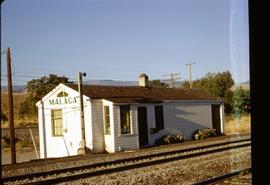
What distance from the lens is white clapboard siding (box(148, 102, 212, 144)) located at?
2847 centimetres

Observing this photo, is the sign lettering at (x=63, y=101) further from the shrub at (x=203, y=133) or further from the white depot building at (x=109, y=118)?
the shrub at (x=203, y=133)

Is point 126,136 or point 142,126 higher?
point 142,126

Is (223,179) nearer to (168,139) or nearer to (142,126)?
(142,126)

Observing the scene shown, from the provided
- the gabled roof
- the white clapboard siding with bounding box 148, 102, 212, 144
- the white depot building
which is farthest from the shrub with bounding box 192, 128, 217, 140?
the gabled roof

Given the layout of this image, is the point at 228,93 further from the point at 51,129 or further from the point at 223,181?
the point at 223,181

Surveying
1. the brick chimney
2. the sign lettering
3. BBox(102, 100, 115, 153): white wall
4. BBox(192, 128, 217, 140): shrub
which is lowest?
BBox(192, 128, 217, 140): shrub

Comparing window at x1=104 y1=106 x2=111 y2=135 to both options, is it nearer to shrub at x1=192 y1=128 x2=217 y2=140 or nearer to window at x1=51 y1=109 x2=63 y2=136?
window at x1=51 y1=109 x2=63 y2=136

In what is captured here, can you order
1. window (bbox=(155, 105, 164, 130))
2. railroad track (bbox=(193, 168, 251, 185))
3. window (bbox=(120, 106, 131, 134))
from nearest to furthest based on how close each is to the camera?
1. railroad track (bbox=(193, 168, 251, 185))
2. window (bbox=(120, 106, 131, 134))
3. window (bbox=(155, 105, 164, 130))

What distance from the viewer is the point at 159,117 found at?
27953 mm

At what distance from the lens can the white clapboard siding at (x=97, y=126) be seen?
78.9 feet

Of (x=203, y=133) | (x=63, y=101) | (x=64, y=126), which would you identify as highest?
(x=63, y=101)

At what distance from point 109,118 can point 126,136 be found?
1.59 m

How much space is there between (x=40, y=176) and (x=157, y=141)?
48.6ft

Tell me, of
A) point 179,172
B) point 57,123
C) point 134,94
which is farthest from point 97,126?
point 179,172
